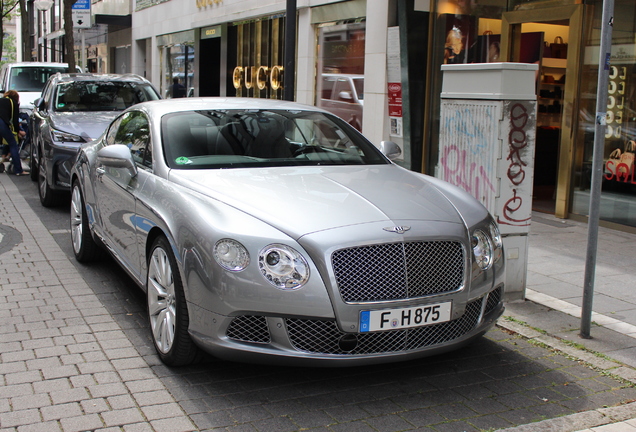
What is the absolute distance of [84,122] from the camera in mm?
9906

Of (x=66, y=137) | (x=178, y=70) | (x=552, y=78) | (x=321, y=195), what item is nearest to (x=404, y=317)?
(x=321, y=195)

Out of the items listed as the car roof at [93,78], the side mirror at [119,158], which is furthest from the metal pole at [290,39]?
the side mirror at [119,158]

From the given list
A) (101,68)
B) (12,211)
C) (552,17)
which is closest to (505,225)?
(552,17)

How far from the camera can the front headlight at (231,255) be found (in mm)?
3719

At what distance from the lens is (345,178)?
4.71m

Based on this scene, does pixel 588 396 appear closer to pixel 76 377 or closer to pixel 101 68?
pixel 76 377

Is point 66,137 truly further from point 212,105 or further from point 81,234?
point 212,105

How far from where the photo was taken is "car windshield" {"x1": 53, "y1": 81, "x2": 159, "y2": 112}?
10703mm

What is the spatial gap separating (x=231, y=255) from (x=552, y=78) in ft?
27.0

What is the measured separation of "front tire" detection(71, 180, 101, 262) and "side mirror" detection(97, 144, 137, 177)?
162 centimetres

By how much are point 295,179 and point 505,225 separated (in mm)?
1864

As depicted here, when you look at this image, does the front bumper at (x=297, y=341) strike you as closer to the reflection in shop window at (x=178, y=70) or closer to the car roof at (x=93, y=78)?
the car roof at (x=93, y=78)

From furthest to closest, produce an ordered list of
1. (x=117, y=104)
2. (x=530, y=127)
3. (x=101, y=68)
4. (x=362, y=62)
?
(x=101, y=68) < (x=362, y=62) < (x=117, y=104) < (x=530, y=127)

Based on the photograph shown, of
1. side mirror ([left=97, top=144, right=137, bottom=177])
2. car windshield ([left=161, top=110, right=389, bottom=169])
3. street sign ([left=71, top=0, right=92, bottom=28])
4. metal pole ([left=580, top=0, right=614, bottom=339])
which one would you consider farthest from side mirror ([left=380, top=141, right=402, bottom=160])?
street sign ([left=71, top=0, right=92, bottom=28])
